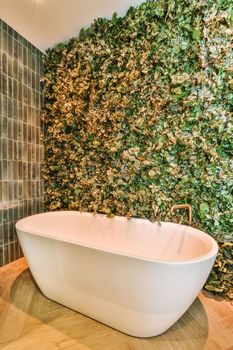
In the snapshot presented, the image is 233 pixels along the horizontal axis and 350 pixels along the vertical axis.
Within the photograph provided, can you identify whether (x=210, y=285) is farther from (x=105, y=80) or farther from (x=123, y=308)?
(x=105, y=80)

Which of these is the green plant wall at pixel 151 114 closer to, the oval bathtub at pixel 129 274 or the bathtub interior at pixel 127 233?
the bathtub interior at pixel 127 233

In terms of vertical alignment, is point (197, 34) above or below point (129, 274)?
above

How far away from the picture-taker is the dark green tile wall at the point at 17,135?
6.82ft

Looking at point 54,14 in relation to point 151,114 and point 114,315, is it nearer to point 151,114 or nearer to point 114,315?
point 151,114

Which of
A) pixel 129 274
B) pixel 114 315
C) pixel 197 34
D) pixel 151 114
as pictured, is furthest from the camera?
pixel 151 114

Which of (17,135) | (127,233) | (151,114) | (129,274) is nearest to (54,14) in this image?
(17,135)

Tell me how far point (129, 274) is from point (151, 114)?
1.40 meters

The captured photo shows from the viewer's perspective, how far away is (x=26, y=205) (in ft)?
7.76

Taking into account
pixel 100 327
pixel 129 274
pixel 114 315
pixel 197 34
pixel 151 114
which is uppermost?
pixel 197 34

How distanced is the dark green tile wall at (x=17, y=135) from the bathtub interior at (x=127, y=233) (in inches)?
16.9

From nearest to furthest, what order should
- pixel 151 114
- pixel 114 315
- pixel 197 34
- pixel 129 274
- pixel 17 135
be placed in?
pixel 129 274 → pixel 114 315 → pixel 197 34 → pixel 151 114 → pixel 17 135

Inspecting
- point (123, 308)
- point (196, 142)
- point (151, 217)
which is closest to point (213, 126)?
point (196, 142)

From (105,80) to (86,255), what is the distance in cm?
170

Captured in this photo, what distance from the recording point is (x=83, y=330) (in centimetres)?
135
